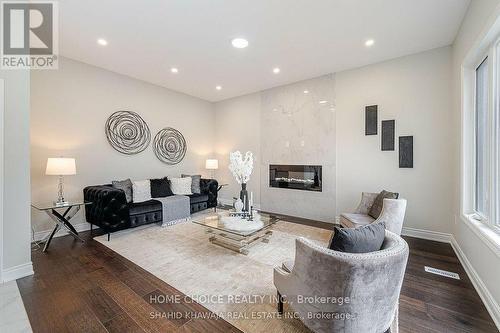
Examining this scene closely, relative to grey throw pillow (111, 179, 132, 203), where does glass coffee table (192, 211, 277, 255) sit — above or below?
below

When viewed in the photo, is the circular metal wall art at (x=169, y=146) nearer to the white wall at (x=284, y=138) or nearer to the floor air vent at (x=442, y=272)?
the white wall at (x=284, y=138)

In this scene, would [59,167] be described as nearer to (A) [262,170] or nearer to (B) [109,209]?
(B) [109,209]

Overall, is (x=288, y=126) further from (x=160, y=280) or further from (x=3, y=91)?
(x=3, y=91)

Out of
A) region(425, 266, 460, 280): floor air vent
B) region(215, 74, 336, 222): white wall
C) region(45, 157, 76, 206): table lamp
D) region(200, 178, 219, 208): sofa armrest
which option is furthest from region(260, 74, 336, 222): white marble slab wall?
region(45, 157, 76, 206): table lamp

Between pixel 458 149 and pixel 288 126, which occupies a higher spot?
pixel 288 126

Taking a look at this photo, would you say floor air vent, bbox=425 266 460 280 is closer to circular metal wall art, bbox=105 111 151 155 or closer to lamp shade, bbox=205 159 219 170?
lamp shade, bbox=205 159 219 170

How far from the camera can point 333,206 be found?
447 centimetres

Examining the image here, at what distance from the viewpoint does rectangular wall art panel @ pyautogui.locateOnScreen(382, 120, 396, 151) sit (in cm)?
377

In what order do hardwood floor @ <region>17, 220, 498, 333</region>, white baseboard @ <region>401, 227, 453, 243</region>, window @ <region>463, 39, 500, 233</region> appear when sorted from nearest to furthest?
hardwood floor @ <region>17, 220, 498, 333</region> → window @ <region>463, 39, 500, 233</region> → white baseboard @ <region>401, 227, 453, 243</region>

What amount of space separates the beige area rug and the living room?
22 millimetres

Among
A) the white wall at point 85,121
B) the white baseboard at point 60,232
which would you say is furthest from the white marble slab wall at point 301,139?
the white baseboard at point 60,232

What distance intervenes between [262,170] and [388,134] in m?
2.90

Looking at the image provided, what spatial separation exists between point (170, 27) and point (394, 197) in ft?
12.8

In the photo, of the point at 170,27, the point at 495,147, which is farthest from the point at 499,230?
the point at 170,27
